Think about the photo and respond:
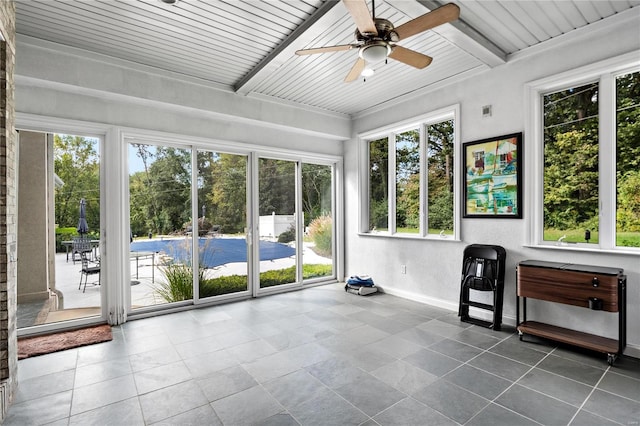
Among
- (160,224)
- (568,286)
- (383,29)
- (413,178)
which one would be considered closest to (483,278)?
(568,286)

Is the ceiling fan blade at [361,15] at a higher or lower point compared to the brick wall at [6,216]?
higher

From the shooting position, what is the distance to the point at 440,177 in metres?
4.60

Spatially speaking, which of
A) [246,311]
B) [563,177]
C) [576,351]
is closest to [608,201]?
[563,177]

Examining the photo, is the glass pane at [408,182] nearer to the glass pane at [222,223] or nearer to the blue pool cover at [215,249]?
the blue pool cover at [215,249]

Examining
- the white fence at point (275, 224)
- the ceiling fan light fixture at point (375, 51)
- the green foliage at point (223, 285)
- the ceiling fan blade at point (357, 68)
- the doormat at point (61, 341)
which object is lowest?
the doormat at point (61, 341)

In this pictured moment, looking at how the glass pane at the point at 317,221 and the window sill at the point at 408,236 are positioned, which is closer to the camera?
the window sill at the point at 408,236

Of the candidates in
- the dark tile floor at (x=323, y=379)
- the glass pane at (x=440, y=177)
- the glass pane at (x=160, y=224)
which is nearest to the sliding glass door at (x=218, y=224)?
the glass pane at (x=160, y=224)

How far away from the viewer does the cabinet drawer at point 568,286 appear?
281 centimetres

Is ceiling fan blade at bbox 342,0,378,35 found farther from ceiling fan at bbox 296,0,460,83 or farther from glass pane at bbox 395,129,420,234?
glass pane at bbox 395,129,420,234

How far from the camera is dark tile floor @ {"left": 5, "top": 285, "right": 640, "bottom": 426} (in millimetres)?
2160

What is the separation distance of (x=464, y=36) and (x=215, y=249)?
3.98 metres

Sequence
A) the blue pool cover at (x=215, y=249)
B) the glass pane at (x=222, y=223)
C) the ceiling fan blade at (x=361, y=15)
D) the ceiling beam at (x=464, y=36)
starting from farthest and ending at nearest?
1. the glass pane at (x=222, y=223)
2. the blue pool cover at (x=215, y=249)
3. the ceiling beam at (x=464, y=36)
4. the ceiling fan blade at (x=361, y=15)

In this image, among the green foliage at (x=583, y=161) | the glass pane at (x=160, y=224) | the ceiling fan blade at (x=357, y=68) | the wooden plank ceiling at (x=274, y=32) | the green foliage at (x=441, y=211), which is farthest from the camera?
the green foliage at (x=441, y=211)

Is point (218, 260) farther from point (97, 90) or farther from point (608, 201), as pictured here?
point (608, 201)
